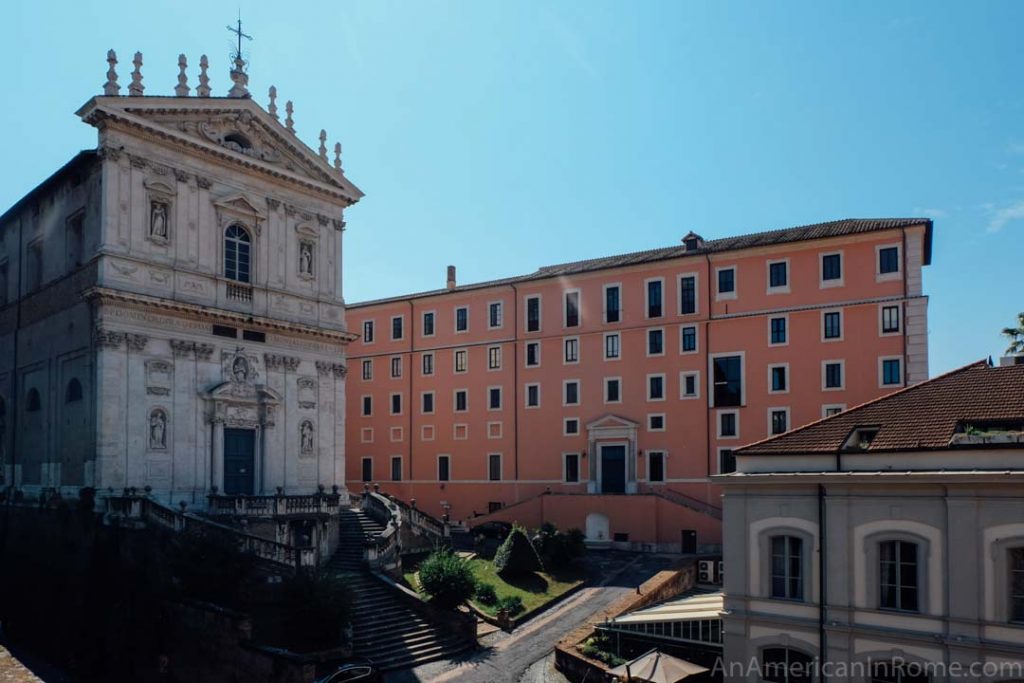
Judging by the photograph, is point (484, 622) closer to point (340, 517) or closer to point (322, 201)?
point (340, 517)

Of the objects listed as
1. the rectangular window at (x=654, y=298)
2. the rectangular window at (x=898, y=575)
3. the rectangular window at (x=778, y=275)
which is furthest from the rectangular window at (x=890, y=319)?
the rectangular window at (x=898, y=575)

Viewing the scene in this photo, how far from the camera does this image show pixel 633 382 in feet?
160

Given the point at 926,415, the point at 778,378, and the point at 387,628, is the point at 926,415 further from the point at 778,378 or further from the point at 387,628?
the point at 778,378

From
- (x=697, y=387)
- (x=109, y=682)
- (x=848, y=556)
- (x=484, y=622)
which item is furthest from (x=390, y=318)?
(x=848, y=556)

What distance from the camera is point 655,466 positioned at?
4753cm

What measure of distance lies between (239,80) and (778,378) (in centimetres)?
2879

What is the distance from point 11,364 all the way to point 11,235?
601cm

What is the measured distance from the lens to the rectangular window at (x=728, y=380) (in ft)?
150

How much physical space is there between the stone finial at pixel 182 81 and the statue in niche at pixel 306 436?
1450 cm

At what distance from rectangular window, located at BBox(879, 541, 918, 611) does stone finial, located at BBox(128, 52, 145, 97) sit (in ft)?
97.8

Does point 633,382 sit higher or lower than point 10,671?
higher

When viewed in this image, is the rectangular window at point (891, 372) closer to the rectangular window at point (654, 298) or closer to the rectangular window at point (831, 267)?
the rectangular window at point (831, 267)

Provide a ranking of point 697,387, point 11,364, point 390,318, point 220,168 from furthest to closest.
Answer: point 390,318 → point 697,387 → point 11,364 → point 220,168

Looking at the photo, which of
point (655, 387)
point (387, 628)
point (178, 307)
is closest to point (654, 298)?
point (655, 387)
